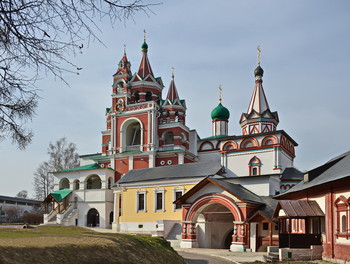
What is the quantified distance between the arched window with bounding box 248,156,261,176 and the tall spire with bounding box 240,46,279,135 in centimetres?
571

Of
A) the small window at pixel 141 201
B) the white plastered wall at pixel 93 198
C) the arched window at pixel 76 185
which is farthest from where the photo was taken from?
the arched window at pixel 76 185

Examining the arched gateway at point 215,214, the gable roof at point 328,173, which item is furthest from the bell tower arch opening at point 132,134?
the gable roof at point 328,173

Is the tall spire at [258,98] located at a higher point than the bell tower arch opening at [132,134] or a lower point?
higher

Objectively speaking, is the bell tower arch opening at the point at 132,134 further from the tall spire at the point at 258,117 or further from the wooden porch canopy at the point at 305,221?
the wooden porch canopy at the point at 305,221

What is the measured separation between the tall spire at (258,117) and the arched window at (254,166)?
18.7 ft

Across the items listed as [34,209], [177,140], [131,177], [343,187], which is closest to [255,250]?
[343,187]

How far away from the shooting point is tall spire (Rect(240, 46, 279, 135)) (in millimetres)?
39375

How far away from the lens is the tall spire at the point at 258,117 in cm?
3938

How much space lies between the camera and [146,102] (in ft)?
139

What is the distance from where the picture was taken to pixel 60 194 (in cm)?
4066

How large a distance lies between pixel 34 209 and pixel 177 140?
95.3 feet

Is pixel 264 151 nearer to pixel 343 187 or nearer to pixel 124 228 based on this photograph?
pixel 124 228

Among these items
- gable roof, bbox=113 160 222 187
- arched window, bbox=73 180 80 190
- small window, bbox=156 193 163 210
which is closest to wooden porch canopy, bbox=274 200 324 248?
gable roof, bbox=113 160 222 187

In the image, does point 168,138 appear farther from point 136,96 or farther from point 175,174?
point 175,174
